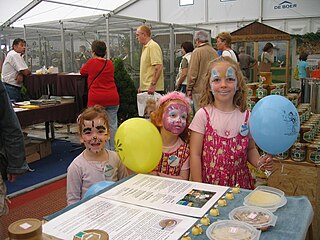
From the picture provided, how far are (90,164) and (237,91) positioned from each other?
887 millimetres

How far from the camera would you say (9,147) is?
5.78ft

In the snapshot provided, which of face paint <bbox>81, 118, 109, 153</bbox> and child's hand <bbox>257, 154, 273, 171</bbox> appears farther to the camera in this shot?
face paint <bbox>81, 118, 109, 153</bbox>

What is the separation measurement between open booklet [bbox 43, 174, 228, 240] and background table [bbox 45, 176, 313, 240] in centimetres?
6

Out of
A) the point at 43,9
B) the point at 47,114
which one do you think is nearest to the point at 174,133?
the point at 47,114

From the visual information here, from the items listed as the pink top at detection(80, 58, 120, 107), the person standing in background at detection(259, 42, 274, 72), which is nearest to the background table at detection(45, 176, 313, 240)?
the pink top at detection(80, 58, 120, 107)

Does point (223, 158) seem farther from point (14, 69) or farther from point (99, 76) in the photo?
point (14, 69)

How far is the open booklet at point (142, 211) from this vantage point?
1092mm

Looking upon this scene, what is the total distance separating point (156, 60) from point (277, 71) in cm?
558

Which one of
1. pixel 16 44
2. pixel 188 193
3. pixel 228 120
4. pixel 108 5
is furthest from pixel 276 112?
pixel 108 5

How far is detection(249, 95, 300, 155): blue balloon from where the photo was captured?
1.62m

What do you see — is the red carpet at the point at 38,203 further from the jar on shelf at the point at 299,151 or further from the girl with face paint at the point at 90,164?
the jar on shelf at the point at 299,151

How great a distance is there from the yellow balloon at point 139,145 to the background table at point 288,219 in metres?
0.47

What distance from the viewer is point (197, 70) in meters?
4.50

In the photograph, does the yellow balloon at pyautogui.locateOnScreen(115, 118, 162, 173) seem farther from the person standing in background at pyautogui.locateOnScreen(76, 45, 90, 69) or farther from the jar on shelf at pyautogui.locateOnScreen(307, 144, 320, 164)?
the person standing in background at pyautogui.locateOnScreen(76, 45, 90, 69)
